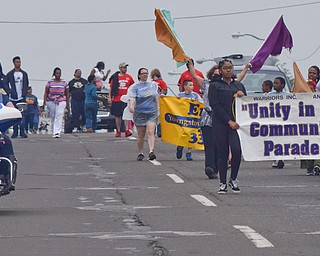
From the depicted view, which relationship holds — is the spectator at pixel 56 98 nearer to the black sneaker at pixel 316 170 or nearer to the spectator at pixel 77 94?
the spectator at pixel 77 94

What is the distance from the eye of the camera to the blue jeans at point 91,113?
36875 millimetres

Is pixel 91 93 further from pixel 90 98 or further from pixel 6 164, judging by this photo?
pixel 6 164

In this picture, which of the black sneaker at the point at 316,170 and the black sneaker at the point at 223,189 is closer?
the black sneaker at the point at 223,189

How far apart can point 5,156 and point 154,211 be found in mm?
1817

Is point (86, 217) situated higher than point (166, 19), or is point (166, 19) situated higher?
point (166, 19)

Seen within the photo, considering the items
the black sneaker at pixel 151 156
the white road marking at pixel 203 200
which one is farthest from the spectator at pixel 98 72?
the white road marking at pixel 203 200

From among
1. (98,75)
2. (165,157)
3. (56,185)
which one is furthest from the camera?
(98,75)

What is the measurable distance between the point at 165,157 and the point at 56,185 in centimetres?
683

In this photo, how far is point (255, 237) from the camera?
1174 cm

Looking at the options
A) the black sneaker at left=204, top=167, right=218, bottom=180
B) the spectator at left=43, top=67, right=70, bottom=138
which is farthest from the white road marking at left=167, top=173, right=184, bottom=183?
the spectator at left=43, top=67, right=70, bottom=138

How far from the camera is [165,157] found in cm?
2523

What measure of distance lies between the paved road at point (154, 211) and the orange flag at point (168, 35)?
6.29ft

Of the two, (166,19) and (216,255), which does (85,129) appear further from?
(216,255)

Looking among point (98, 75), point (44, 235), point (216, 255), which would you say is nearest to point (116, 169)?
point (44, 235)
